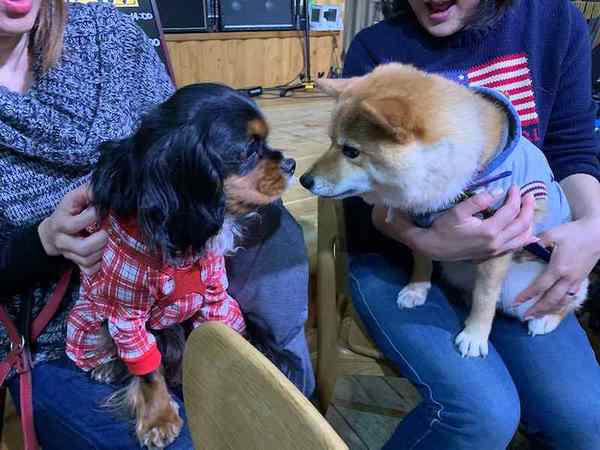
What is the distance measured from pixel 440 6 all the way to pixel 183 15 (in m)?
2.81

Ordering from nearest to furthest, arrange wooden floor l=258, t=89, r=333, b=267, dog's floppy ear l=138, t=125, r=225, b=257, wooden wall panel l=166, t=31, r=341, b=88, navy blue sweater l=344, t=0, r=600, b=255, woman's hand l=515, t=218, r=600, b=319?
1. dog's floppy ear l=138, t=125, r=225, b=257
2. woman's hand l=515, t=218, r=600, b=319
3. navy blue sweater l=344, t=0, r=600, b=255
4. wooden floor l=258, t=89, r=333, b=267
5. wooden wall panel l=166, t=31, r=341, b=88

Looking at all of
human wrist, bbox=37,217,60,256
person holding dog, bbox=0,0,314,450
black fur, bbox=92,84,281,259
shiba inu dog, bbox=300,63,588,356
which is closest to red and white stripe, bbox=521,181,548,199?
shiba inu dog, bbox=300,63,588,356

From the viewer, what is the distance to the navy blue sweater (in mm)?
1172

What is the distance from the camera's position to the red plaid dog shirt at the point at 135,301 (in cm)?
91

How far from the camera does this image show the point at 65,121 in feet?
3.36

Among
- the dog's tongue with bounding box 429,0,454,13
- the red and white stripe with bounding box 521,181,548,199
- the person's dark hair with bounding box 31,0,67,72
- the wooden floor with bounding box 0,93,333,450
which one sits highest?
the dog's tongue with bounding box 429,0,454,13

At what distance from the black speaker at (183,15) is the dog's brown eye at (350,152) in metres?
2.94

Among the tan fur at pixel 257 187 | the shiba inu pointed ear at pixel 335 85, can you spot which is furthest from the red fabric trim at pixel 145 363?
the shiba inu pointed ear at pixel 335 85

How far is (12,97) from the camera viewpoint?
962mm

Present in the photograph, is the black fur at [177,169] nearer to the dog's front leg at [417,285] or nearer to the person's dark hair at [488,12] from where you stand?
the dog's front leg at [417,285]

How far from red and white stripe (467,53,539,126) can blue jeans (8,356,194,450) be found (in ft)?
3.35

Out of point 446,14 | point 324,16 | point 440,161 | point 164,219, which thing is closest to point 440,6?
point 446,14

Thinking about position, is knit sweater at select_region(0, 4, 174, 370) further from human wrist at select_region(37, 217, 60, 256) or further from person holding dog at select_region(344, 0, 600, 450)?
person holding dog at select_region(344, 0, 600, 450)

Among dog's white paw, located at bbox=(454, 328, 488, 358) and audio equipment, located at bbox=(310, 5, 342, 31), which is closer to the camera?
dog's white paw, located at bbox=(454, 328, 488, 358)
